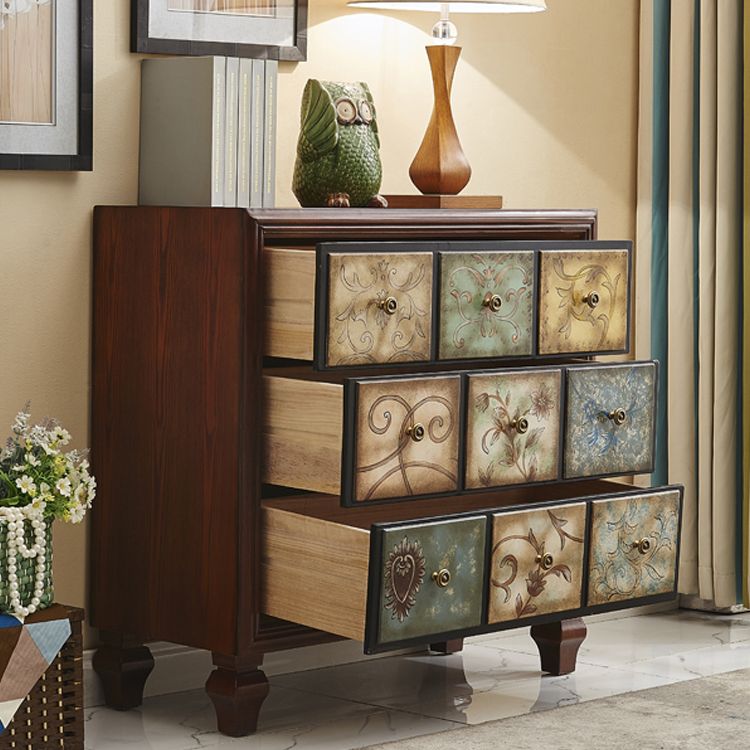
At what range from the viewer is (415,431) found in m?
2.61

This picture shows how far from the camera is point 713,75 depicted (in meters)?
3.53

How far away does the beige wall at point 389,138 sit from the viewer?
276cm

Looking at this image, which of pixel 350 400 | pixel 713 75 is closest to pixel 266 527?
pixel 350 400

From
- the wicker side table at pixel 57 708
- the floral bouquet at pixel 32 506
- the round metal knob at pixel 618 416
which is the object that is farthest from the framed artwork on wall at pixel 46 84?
the round metal knob at pixel 618 416

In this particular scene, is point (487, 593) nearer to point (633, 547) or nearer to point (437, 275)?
point (633, 547)

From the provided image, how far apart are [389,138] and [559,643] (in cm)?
101

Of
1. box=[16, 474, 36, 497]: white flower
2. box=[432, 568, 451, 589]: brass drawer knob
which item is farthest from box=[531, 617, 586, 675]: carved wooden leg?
box=[16, 474, 36, 497]: white flower

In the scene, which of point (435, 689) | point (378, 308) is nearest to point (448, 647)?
point (435, 689)

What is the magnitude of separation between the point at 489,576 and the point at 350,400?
413 mm

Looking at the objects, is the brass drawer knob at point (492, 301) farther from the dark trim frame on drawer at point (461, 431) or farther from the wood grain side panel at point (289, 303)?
the wood grain side panel at point (289, 303)

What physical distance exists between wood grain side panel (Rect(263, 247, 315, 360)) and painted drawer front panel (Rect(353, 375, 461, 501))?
13cm

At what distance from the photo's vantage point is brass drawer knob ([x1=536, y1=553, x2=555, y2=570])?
279 centimetres

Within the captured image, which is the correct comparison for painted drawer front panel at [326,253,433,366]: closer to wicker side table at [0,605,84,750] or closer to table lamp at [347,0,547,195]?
table lamp at [347,0,547,195]

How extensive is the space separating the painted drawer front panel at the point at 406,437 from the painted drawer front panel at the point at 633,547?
1.12ft
